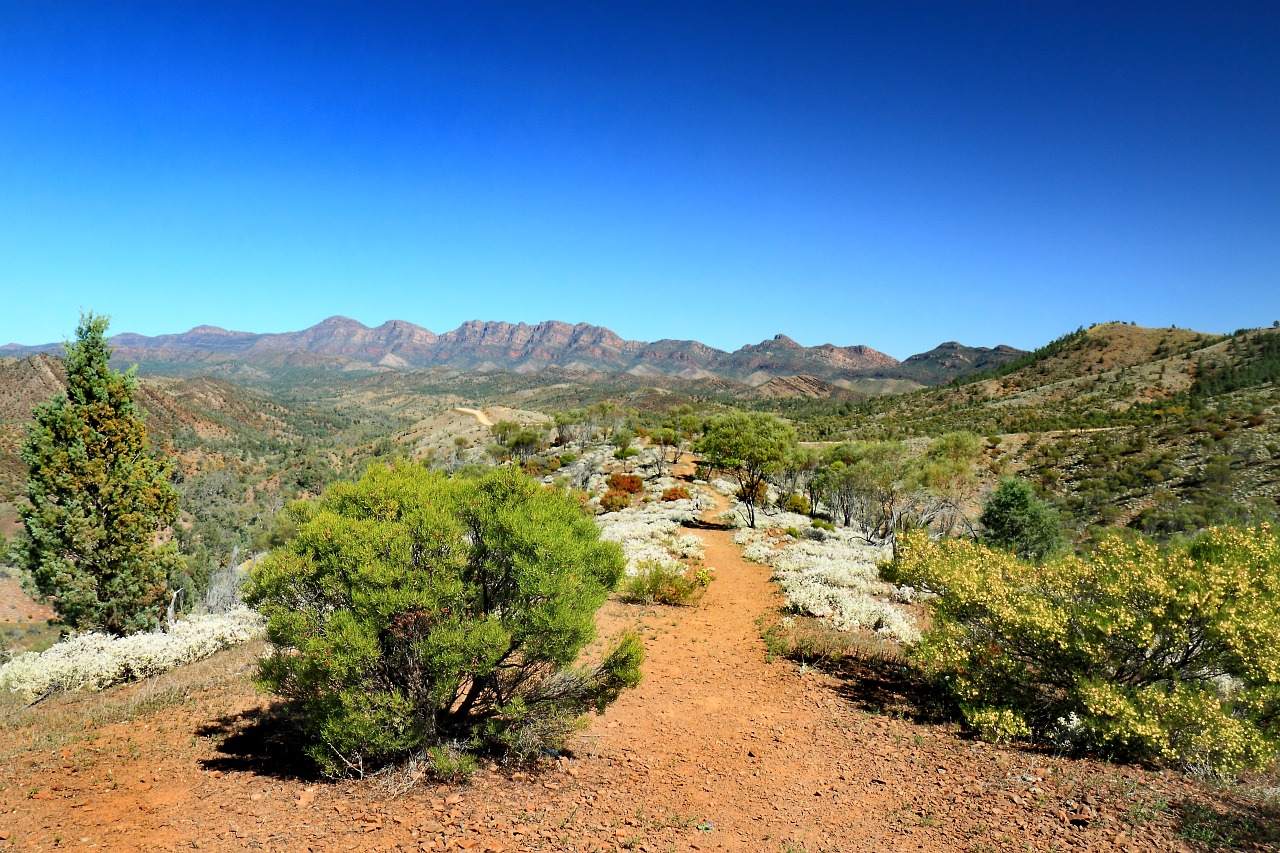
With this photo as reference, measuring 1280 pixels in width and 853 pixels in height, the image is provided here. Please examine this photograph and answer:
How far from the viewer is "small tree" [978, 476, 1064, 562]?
986 inches

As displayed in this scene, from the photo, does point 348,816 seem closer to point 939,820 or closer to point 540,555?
point 540,555

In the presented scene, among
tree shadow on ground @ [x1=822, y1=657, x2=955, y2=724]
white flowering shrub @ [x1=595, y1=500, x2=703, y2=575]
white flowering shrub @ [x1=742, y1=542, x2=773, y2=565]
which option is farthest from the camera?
white flowering shrub @ [x1=742, y1=542, x2=773, y2=565]

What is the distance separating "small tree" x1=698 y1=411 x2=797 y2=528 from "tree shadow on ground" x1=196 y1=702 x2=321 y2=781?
23.3m

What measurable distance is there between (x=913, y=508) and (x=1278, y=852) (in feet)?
91.0

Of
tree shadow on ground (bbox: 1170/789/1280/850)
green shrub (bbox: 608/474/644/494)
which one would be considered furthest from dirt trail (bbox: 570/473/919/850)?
green shrub (bbox: 608/474/644/494)

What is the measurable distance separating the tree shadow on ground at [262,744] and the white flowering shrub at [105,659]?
410 centimetres

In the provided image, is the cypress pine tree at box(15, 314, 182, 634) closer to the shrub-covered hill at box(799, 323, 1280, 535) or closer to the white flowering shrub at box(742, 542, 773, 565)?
the white flowering shrub at box(742, 542, 773, 565)

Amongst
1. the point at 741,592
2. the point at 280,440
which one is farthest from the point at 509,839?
the point at 280,440

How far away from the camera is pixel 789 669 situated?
486 inches

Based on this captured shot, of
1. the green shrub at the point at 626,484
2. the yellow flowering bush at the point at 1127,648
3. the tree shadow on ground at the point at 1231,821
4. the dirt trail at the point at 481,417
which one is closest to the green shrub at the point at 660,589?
the yellow flowering bush at the point at 1127,648

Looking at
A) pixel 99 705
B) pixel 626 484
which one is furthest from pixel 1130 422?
pixel 99 705

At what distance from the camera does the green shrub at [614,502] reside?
36.1 metres

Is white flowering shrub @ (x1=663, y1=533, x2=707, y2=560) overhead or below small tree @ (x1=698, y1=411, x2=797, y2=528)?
below

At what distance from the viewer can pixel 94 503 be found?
14484 millimetres
